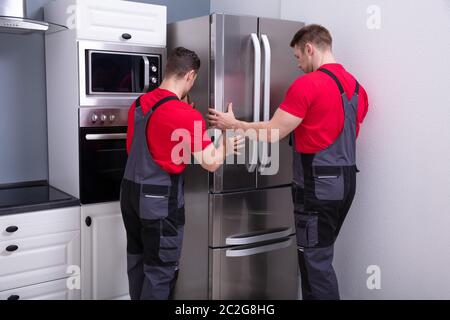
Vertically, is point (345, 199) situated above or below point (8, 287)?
above

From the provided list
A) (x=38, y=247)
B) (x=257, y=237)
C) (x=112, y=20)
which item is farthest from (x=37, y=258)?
(x=112, y=20)

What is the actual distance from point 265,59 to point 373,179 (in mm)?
846

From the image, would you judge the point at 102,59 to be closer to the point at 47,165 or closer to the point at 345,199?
the point at 47,165

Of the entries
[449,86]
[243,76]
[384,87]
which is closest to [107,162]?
[243,76]

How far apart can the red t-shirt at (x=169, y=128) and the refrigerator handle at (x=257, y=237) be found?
61 cm

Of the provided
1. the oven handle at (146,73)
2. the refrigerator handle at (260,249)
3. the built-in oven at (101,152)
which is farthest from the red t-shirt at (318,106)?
the built-in oven at (101,152)

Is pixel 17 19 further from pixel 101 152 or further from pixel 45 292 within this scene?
pixel 45 292

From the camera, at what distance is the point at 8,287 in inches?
96.2

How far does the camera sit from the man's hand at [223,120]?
246 centimetres

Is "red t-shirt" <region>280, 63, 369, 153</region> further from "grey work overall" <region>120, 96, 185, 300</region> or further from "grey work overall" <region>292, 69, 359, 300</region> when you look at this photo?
"grey work overall" <region>120, 96, 185, 300</region>
